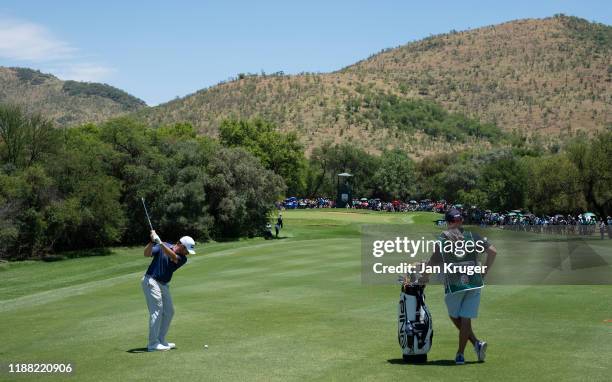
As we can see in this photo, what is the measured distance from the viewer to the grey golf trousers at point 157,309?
13.3 metres

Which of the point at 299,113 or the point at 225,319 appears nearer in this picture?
the point at 225,319

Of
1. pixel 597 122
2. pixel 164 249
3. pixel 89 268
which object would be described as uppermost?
pixel 597 122

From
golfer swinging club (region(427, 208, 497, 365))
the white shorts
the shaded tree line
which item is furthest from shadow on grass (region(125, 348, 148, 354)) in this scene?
the shaded tree line

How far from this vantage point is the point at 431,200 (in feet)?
393

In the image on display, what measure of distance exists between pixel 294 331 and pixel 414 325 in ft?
13.4

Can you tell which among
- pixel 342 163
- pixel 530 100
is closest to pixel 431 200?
pixel 342 163

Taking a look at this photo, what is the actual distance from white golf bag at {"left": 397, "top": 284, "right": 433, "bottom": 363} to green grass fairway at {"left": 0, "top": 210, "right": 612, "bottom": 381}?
0.31 meters

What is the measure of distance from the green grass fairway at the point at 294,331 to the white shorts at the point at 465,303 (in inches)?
31.0

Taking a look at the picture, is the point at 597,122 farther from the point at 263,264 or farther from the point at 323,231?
the point at 263,264

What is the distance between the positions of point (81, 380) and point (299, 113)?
15467 centimetres

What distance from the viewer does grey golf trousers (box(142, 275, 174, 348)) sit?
43.5 feet

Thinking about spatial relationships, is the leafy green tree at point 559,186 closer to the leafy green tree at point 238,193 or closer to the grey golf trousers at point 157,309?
the leafy green tree at point 238,193
